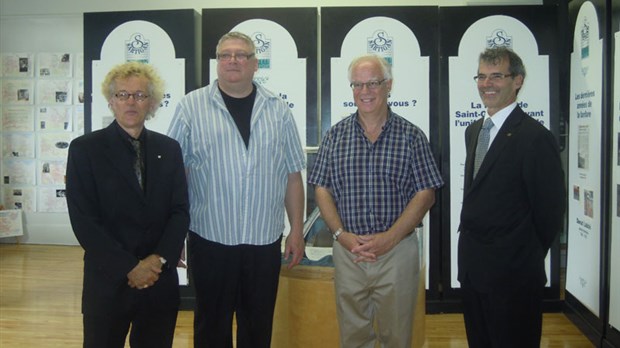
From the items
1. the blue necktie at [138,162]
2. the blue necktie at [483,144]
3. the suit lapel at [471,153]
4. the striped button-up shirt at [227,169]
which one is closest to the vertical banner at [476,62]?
the suit lapel at [471,153]

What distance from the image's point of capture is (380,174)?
220 centimetres

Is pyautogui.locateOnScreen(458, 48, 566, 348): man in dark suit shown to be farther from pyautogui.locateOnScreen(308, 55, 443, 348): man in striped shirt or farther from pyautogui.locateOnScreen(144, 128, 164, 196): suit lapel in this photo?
pyautogui.locateOnScreen(144, 128, 164, 196): suit lapel

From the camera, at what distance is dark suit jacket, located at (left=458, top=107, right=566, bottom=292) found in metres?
2.02

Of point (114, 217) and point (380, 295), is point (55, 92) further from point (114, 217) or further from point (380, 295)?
point (380, 295)

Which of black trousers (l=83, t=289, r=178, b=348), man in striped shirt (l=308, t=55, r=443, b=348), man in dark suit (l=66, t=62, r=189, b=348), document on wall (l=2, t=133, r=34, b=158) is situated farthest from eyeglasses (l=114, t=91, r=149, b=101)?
document on wall (l=2, t=133, r=34, b=158)

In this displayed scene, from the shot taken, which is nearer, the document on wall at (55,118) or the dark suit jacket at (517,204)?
the dark suit jacket at (517,204)

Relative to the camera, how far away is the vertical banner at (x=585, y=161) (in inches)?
133

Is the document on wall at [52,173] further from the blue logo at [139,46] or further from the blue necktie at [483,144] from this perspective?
the blue necktie at [483,144]

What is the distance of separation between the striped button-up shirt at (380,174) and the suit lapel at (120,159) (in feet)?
2.69

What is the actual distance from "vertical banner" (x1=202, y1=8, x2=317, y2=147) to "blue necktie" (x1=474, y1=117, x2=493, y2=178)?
2018 mm

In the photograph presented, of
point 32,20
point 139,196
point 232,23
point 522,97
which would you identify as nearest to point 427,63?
point 522,97

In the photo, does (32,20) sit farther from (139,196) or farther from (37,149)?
(139,196)

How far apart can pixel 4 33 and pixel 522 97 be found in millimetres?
6259

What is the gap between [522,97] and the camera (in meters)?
3.99
